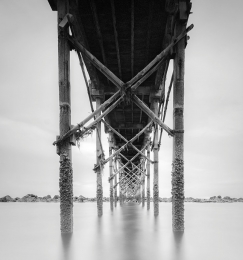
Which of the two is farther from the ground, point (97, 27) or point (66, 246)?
point (97, 27)

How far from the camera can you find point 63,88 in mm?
5559

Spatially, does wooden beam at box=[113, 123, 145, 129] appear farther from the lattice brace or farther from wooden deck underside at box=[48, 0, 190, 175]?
the lattice brace

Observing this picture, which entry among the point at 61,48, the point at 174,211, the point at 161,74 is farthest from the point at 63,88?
the point at 161,74

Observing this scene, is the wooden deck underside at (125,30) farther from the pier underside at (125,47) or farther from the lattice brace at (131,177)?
the lattice brace at (131,177)

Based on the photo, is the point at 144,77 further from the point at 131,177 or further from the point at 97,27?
the point at 131,177

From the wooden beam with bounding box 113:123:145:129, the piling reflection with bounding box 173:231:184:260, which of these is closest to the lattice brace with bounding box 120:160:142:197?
the wooden beam with bounding box 113:123:145:129

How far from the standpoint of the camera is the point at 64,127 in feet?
18.1

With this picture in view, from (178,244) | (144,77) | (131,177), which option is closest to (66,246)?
(178,244)

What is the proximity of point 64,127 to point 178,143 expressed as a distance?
102 inches

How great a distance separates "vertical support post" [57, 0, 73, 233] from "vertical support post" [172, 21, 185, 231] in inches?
91.5

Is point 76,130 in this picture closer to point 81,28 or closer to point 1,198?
point 81,28

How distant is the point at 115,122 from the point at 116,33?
8.78m

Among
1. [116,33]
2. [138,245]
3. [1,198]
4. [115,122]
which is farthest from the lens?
[1,198]

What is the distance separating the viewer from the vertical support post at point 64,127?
5414 mm
